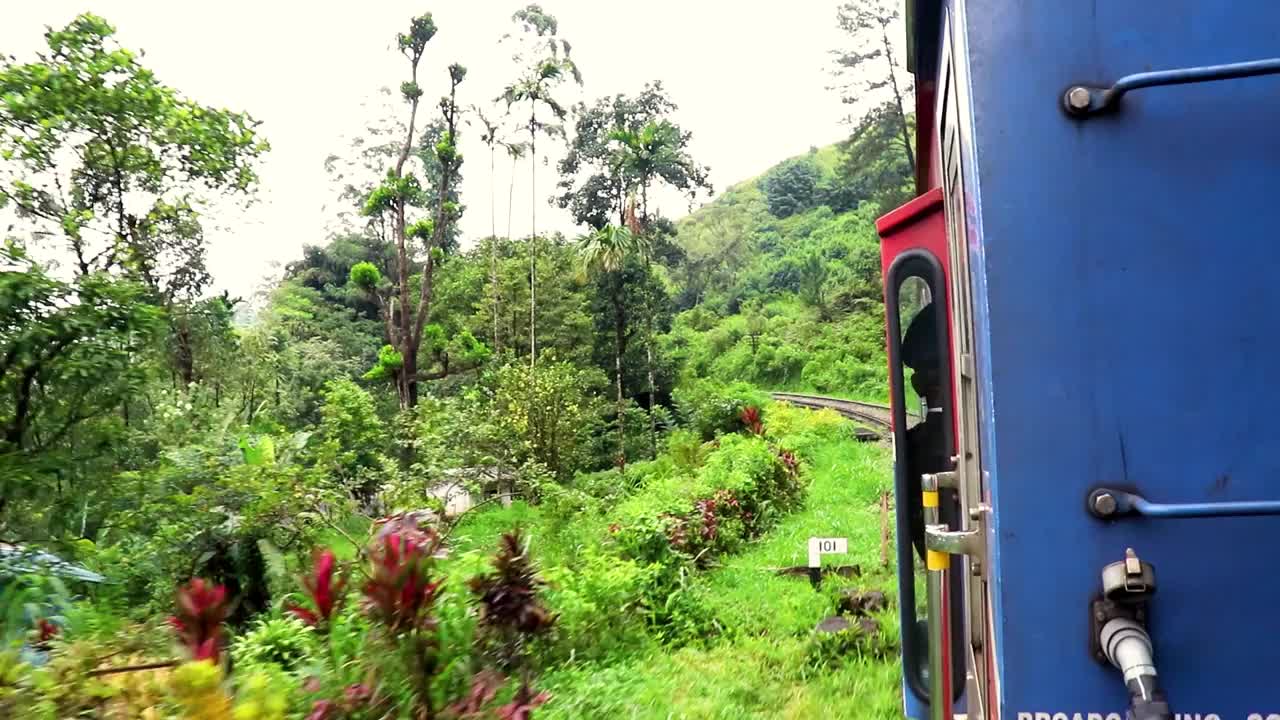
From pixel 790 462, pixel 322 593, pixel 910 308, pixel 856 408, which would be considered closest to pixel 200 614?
pixel 322 593

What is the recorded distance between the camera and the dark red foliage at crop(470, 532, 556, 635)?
15.1 ft

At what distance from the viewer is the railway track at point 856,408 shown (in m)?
17.8

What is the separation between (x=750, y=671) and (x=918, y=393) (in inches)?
125

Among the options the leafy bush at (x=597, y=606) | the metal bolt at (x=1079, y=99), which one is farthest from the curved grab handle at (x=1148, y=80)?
the leafy bush at (x=597, y=606)

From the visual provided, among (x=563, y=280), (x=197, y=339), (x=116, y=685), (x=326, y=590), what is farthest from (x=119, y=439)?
(x=563, y=280)

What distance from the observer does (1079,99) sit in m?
1.19

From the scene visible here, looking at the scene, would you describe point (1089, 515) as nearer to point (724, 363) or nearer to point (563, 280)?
point (563, 280)

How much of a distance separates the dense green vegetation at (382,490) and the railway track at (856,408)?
146cm

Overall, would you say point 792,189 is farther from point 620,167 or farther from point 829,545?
point 829,545

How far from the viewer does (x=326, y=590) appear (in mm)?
4355

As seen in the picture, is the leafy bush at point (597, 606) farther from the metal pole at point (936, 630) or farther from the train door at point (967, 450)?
the train door at point (967, 450)

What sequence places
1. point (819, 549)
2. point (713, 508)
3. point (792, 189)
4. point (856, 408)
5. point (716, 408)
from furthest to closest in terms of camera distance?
point (792, 189) → point (856, 408) → point (716, 408) → point (713, 508) → point (819, 549)

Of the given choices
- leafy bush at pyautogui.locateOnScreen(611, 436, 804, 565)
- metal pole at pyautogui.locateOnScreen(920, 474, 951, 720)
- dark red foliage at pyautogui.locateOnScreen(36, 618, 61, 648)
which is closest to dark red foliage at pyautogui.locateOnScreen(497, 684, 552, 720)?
dark red foliage at pyautogui.locateOnScreen(36, 618, 61, 648)

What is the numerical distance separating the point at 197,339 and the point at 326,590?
33.6ft
